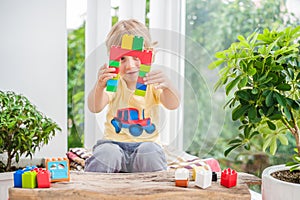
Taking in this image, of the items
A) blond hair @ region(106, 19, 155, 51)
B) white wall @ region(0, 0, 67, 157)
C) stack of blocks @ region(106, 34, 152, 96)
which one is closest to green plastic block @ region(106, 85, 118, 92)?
stack of blocks @ region(106, 34, 152, 96)

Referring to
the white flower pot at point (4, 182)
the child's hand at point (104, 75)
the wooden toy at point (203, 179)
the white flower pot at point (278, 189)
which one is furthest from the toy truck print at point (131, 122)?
the white flower pot at point (4, 182)

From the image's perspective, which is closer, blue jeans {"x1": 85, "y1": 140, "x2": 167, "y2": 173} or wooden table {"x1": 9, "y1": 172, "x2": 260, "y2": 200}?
wooden table {"x1": 9, "y1": 172, "x2": 260, "y2": 200}

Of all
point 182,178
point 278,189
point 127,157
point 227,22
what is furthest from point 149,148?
point 227,22

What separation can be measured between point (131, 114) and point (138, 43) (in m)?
0.22

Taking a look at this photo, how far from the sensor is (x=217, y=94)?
1.54 metres

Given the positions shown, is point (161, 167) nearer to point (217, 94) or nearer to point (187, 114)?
point (187, 114)

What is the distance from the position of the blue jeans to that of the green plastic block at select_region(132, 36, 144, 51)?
31cm

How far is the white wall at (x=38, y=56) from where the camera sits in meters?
2.10

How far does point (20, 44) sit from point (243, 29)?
0.97m

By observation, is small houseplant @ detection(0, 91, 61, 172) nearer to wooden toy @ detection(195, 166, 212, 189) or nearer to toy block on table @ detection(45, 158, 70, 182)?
toy block on table @ detection(45, 158, 70, 182)

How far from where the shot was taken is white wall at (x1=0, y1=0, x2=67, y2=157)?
6.90 feet

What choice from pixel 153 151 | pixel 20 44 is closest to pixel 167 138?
pixel 153 151

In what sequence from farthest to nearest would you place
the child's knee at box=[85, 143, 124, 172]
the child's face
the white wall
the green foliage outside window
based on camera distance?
the white wall
the green foliage outside window
the child's knee at box=[85, 143, 124, 172]
the child's face

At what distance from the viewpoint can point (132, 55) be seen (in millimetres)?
1407
